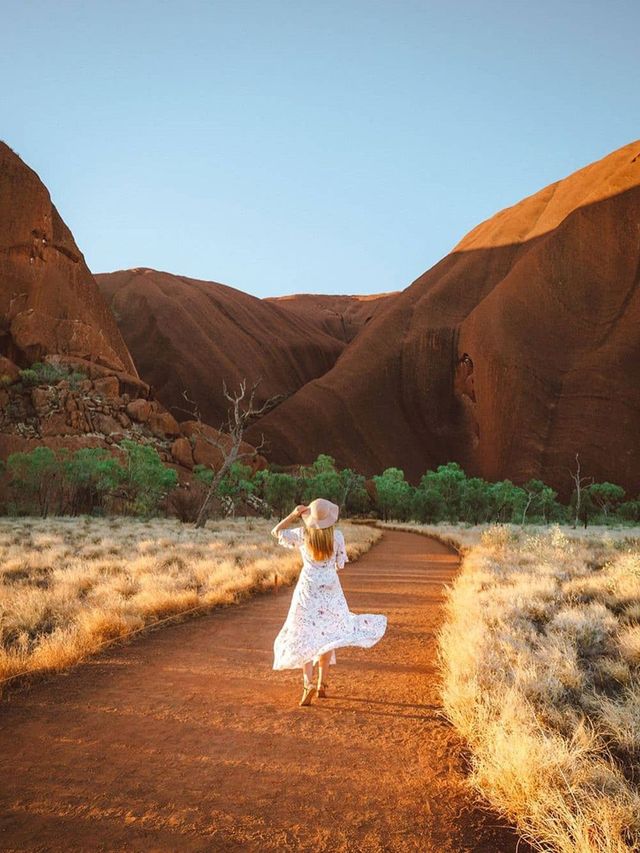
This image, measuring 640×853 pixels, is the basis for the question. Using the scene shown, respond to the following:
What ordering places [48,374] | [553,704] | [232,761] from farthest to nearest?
[48,374]
[553,704]
[232,761]

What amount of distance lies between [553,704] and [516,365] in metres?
66.8

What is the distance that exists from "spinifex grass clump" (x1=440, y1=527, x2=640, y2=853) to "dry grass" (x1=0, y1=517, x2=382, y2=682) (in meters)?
3.97

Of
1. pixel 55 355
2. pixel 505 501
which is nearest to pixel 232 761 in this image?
pixel 505 501

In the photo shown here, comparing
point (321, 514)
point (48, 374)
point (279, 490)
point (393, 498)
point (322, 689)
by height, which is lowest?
point (393, 498)

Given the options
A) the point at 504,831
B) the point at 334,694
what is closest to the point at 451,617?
the point at 334,694

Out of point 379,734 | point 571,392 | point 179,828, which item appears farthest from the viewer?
point 571,392

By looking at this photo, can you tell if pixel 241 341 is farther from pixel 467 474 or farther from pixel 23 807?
pixel 23 807

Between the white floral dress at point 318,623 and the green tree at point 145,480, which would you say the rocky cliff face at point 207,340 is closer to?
the green tree at point 145,480

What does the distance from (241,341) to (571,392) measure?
50.6 meters

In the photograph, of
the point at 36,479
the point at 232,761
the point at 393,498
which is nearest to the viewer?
the point at 232,761

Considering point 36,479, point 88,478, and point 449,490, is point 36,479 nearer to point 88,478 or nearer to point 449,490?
point 88,478

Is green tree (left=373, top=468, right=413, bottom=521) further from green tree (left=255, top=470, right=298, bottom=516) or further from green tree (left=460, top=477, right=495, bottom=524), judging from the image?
green tree (left=255, top=470, right=298, bottom=516)

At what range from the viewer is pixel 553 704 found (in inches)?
179

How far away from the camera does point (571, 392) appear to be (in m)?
64.2
